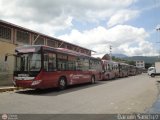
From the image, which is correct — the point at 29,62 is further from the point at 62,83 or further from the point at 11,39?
the point at 11,39

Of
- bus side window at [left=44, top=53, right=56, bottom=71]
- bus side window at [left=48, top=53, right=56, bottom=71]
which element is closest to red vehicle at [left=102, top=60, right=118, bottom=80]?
bus side window at [left=48, top=53, right=56, bottom=71]

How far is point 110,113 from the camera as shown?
10820 millimetres

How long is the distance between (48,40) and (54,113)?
24.8m

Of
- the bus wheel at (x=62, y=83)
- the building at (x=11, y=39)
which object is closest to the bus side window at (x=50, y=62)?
the bus wheel at (x=62, y=83)

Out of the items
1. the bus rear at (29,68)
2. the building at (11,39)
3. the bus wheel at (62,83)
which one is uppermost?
the building at (11,39)

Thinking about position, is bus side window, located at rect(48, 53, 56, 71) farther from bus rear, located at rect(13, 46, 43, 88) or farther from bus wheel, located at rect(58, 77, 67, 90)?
bus wheel, located at rect(58, 77, 67, 90)

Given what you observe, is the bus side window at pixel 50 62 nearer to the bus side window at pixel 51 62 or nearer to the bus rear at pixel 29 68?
the bus side window at pixel 51 62

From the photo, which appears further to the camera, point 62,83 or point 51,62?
point 62,83

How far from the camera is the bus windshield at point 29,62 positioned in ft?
56.9

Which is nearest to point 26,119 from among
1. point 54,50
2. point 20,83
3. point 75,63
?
point 20,83

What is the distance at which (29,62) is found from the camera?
57.4ft

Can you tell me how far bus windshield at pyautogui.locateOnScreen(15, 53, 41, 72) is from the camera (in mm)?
17328

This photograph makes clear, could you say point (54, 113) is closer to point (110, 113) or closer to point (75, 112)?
point (75, 112)

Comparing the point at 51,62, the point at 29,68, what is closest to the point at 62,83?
the point at 51,62
